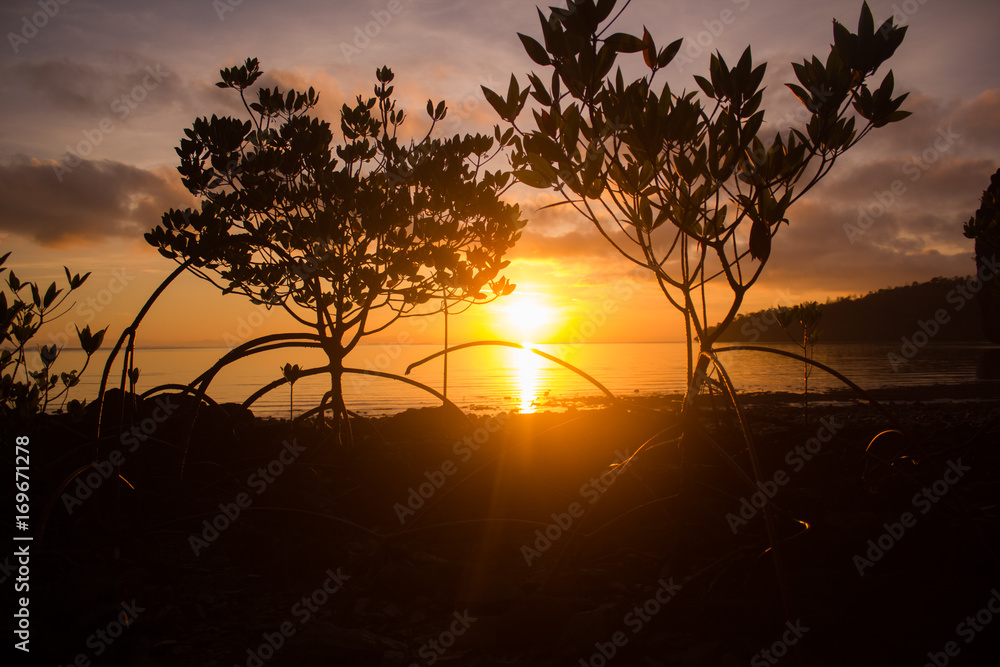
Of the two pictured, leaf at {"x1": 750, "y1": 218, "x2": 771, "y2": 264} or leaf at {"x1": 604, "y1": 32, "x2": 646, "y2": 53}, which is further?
leaf at {"x1": 750, "y1": 218, "x2": 771, "y2": 264}

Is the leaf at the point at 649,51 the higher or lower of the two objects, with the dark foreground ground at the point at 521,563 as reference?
higher

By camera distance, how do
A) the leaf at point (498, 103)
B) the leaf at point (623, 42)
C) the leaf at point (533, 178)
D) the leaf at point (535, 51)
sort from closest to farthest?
the leaf at point (623, 42)
the leaf at point (535, 51)
the leaf at point (498, 103)
the leaf at point (533, 178)

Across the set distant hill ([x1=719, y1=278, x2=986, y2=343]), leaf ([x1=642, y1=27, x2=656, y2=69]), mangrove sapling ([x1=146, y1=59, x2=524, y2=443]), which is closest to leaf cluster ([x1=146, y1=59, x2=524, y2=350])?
mangrove sapling ([x1=146, y1=59, x2=524, y2=443])

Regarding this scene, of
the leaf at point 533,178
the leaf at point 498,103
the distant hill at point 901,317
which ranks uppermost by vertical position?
the distant hill at point 901,317

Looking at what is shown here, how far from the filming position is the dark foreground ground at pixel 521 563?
347 centimetres

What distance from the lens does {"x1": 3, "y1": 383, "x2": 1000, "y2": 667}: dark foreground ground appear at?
11.4 feet

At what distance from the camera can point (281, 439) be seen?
8.21m

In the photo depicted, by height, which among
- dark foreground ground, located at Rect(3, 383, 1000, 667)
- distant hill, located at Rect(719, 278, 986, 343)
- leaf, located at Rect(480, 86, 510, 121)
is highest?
distant hill, located at Rect(719, 278, 986, 343)

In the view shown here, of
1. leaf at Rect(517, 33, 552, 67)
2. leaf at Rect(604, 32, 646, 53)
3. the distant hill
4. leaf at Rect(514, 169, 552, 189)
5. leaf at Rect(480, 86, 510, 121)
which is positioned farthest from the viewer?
the distant hill

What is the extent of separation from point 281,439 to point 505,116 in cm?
632

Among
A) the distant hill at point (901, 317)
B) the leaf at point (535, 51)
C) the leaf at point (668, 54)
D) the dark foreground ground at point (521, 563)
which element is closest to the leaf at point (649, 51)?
the leaf at point (668, 54)

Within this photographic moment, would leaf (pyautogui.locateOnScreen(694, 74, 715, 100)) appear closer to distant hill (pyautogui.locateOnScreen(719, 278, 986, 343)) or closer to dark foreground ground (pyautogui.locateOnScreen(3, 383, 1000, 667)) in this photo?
dark foreground ground (pyautogui.locateOnScreen(3, 383, 1000, 667))

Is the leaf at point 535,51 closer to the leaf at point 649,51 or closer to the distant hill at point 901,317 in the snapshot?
the leaf at point 649,51

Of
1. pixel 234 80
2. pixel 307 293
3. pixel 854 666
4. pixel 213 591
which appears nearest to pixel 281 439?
pixel 307 293
